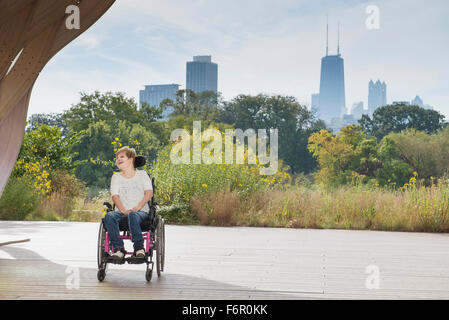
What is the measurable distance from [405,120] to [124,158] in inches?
1668

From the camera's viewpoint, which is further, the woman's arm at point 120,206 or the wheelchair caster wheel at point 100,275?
the woman's arm at point 120,206

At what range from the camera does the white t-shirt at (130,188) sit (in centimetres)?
379

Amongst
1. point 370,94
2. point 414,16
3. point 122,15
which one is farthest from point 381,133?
point 122,15

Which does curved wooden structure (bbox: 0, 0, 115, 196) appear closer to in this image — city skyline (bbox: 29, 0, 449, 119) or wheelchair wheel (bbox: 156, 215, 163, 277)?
wheelchair wheel (bbox: 156, 215, 163, 277)

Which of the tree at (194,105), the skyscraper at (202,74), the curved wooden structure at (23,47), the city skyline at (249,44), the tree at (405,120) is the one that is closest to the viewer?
the curved wooden structure at (23,47)

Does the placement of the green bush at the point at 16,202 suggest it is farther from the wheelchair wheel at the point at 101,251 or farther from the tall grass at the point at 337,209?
the wheelchair wheel at the point at 101,251

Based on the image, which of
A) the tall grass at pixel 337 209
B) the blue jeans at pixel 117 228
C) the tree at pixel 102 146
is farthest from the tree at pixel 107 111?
the blue jeans at pixel 117 228

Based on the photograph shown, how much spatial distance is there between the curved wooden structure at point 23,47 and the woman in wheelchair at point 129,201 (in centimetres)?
116

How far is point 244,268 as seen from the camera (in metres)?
4.14

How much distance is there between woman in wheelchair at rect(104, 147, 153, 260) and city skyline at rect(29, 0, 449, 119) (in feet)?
124

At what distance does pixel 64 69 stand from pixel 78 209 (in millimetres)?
38288

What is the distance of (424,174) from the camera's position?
Result: 34188 millimetres

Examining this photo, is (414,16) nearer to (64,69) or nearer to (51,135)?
(64,69)

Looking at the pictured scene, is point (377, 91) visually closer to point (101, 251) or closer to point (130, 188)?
point (130, 188)
